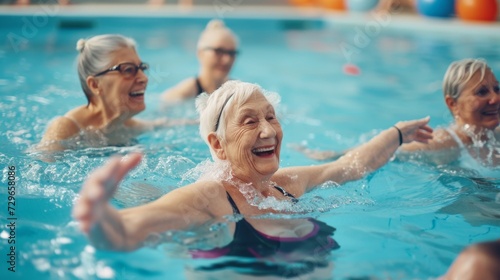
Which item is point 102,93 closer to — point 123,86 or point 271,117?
point 123,86

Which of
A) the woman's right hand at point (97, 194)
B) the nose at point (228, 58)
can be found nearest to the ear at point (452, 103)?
the nose at point (228, 58)

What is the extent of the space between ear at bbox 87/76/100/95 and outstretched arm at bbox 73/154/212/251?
218cm

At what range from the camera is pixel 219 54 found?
21.3 ft

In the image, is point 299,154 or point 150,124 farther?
point 150,124

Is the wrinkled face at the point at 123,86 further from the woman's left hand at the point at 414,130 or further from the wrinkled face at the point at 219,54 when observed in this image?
the woman's left hand at the point at 414,130

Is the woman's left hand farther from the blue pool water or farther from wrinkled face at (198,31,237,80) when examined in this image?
wrinkled face at (198,31,237,80)

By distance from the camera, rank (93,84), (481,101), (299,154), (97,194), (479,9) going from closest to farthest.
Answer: (97,194)
(481,101)
(93,84)
(299,154)
(479,9)

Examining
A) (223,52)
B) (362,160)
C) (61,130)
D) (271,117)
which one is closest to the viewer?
(271,117)

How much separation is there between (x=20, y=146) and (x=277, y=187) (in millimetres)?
2325

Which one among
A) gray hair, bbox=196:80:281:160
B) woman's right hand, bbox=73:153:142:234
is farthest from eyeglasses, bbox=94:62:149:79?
woman's right hand, bbox=73:153:142:234

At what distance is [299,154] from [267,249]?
2.34 metres

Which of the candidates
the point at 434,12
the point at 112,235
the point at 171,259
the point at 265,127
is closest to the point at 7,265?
the point at 171,259

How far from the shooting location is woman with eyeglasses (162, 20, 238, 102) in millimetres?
6492

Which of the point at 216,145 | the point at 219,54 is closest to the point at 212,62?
the point at 219,54
